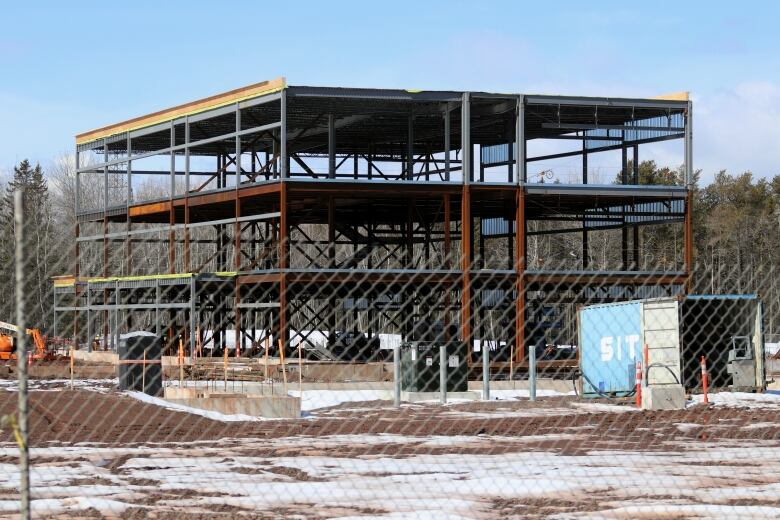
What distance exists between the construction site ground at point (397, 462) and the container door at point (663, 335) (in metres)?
3.36

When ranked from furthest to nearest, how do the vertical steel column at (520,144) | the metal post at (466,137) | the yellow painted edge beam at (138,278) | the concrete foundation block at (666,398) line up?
1. the yellow painted edge beam at (138,278)
2. the vertical steel column at (520,144)
3. the metal post at (466,137)
4. the concrete foundation block at (666,398)

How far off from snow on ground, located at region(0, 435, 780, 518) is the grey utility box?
13371 millimetres

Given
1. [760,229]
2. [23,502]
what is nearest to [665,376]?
[23,502]

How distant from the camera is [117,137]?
189 ft

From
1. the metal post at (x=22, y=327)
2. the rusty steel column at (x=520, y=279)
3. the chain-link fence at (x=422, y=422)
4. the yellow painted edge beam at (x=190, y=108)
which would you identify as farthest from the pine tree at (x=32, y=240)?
the metal post at (x=22, y=327)

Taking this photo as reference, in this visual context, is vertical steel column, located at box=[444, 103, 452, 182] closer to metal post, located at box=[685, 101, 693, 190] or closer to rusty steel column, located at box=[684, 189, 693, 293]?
metal post, located at box=[685, 101, 693, 190]

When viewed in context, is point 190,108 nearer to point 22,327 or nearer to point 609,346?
point 609,346

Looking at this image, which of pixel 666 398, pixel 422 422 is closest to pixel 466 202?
pixel 666 398

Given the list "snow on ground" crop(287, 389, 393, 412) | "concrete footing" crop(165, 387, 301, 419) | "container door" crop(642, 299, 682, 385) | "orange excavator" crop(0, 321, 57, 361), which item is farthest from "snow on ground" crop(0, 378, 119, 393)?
"container door" crop(642, 299, 682, 385)

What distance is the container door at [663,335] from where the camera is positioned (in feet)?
101

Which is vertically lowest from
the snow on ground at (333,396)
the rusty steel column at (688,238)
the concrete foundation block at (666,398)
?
the snow on ground at (333,396)

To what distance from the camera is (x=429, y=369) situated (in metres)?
32.8

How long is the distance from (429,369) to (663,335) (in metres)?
6.18

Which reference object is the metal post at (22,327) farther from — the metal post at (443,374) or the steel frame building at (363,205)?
the steel frame building at (363,205)
